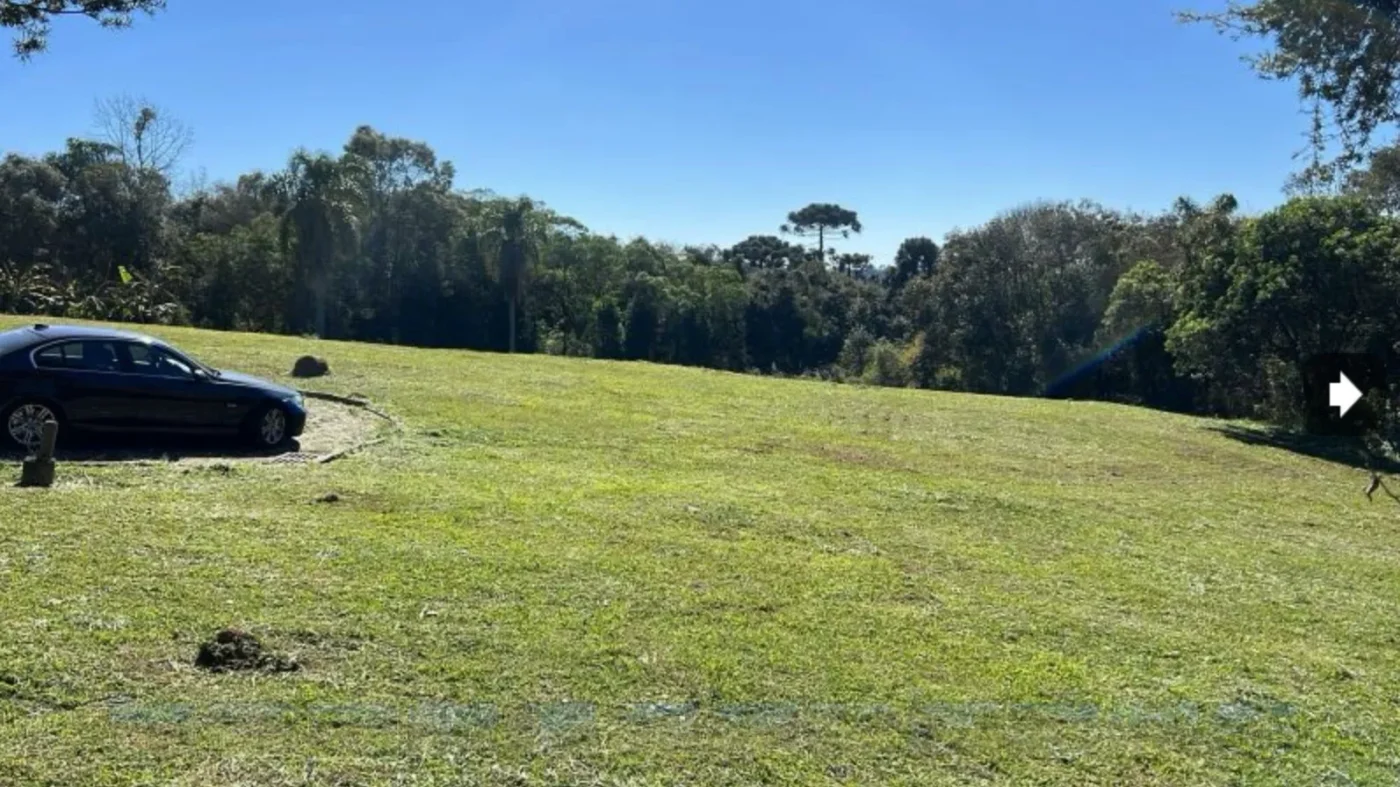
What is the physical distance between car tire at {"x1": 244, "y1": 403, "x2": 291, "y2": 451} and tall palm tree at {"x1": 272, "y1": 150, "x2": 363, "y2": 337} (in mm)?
33766

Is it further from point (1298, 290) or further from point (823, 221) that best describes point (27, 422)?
point (823, 221)

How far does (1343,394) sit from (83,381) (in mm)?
25210

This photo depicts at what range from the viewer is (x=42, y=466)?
29.2 feet

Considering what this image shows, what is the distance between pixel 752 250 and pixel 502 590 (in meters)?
99.2

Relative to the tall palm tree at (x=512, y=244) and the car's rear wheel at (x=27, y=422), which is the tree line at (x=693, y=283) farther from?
the car's rear wheel at (x=27, y=422)

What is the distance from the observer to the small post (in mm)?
8836

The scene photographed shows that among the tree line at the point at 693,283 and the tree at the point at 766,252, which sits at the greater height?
the tree at the point at 766,252

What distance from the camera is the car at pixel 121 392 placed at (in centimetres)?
1033

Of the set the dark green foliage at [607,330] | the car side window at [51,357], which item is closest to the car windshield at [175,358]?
the car side window at [51,357]

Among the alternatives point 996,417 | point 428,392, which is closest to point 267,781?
point 428,392

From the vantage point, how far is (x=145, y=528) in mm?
7465

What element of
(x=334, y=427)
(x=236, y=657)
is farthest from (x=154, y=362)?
(x=236, y=657)

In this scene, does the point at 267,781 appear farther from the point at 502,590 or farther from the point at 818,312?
the point at 818,312

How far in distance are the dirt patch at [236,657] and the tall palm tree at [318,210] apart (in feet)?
135
